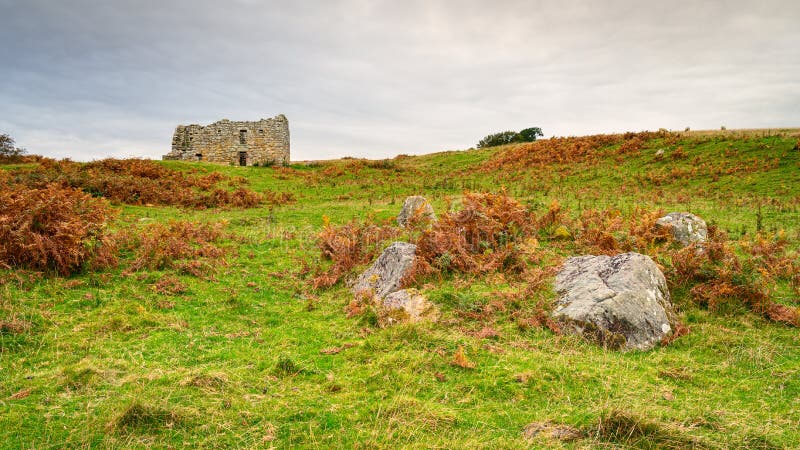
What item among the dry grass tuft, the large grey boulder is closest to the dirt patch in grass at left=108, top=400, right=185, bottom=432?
the dry grass tuft

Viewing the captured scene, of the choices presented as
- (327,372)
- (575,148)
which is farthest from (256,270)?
(575,148)

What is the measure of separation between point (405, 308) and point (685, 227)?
9.00 meters

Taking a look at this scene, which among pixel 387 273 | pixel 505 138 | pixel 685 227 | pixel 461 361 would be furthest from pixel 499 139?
pixel 461 361

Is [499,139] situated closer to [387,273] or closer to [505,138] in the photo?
[505,138]

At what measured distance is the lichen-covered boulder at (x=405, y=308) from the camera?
331 inches

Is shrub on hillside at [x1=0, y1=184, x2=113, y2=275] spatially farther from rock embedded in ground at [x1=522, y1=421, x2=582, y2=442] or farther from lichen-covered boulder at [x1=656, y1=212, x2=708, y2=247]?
lichen-covered boulder at [x1=656, y1=212, x2=708, y2=247]

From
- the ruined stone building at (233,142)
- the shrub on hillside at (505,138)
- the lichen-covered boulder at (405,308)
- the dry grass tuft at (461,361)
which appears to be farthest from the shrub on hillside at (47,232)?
the shrub on hillside at (505,138)

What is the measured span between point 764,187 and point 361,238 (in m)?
21.1

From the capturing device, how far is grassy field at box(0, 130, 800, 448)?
16.0 ft

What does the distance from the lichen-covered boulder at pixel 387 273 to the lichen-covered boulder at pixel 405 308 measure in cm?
51

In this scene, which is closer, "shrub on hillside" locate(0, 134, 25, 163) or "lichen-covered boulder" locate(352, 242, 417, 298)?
"lichen-covered boulder" locate(352, 242, 417, 298)

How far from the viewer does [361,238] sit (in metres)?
13.3

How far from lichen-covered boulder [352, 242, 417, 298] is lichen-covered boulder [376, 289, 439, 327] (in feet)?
1.68

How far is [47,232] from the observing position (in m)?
10.1
